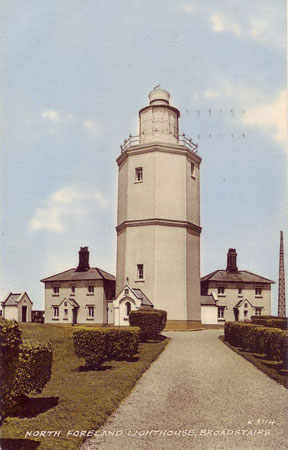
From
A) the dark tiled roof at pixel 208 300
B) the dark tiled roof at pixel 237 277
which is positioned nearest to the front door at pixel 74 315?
the dark tiled roof at pixel 208 300

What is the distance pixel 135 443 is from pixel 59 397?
4295 mm

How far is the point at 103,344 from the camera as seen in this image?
17.2 metres

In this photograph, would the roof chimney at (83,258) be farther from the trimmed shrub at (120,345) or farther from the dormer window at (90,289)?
the trimmed shrub at (120,345)

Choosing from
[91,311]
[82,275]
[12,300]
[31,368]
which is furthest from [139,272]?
[31,368]

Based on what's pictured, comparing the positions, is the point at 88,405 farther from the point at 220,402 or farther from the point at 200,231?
the point at 200,231

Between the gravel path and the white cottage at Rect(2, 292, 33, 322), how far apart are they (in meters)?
36.2

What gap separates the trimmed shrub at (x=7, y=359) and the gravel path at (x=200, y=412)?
5.76 ft

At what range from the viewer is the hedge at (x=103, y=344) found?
1686cm

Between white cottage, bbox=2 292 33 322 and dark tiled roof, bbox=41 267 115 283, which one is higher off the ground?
dark tiled roof, bbox=41 267 115 283

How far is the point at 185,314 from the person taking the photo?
35.4 m

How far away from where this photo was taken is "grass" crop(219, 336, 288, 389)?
1459 cm

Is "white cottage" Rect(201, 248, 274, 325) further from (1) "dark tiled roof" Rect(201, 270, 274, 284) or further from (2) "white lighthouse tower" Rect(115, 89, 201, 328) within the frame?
(2) "white lighthouse tower" Rect(115, 89, 201, 328)

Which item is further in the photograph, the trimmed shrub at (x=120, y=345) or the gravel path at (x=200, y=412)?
the trimmed shrub at (x=120, y=345)

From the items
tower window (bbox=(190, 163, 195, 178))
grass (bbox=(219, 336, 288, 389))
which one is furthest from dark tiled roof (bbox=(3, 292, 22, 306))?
grass (bbox=(219, 336, 288, 389))
